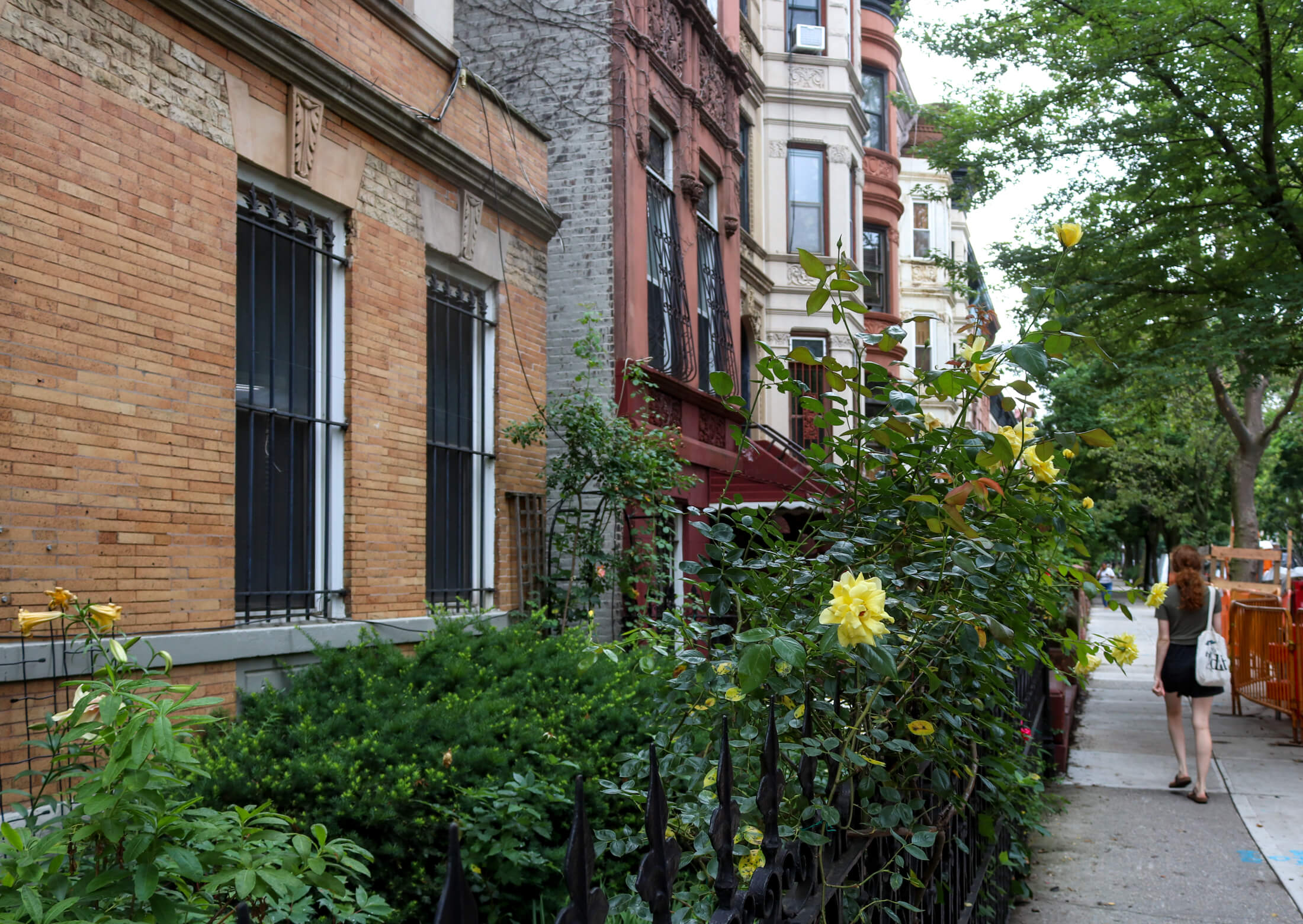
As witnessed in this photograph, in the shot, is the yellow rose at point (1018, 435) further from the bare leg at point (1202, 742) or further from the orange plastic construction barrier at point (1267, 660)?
the orange plastic construction barrier at point (1267, 660)

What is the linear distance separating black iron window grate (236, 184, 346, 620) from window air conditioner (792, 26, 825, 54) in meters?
16.1

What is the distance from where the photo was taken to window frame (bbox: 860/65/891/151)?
87.3ft

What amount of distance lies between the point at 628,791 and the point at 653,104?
12085mm

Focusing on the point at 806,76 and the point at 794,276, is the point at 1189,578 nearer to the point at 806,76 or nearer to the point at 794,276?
the point at 794,276

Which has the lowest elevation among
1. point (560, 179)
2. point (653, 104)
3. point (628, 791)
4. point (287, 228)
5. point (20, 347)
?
point (628, 791)

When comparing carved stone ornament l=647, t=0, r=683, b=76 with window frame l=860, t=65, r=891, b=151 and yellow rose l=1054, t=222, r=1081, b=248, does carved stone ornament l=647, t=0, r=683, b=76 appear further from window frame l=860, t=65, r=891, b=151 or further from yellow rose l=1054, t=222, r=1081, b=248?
window frame l=860, t=65, r=891, b=151

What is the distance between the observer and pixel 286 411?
24.0ft

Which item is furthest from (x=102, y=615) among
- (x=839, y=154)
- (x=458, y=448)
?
(x=839, y=154)

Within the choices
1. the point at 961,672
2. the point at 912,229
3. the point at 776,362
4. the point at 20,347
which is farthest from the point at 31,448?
the point at 912,229

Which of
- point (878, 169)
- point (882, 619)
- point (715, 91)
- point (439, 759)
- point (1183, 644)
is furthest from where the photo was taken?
point (878, 169)

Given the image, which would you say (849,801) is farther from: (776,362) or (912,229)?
(912,229)

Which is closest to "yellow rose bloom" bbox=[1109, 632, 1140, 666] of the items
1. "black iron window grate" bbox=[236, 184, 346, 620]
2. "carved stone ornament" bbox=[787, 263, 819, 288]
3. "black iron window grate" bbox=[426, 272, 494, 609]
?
"black iron window grate" bbox=[236, 184, 346, 620]

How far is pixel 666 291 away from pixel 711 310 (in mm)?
1982

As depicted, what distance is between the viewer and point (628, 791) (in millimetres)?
2684
